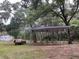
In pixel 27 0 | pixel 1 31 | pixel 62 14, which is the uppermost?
pixel 27 0

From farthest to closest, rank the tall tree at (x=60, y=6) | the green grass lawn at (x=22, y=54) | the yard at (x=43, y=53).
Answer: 1. the tall tree at (x=60, y=6)
2. the green grass lawn at (x=22, y=54)
3. the yard at (x=43, y=53)

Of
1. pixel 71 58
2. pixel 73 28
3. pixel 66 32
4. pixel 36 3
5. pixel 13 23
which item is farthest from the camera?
pixel 13 23

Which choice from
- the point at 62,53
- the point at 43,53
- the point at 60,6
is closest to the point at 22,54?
the point at 43,53

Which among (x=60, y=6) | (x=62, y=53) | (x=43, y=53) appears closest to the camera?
Result: (x=62, y=53)

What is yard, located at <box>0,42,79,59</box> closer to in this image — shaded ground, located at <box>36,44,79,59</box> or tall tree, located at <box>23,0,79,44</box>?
shaded ground, located at <box>36,44,79,59</box>

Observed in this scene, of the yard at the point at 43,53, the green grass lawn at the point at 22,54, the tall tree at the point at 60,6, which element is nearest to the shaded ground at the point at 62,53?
the yard at the point at 43,53

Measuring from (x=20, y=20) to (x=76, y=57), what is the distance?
1239 inches

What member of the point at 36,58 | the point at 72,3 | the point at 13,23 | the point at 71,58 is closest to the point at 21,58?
the point at 36,58

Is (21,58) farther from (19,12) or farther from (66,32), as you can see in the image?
(19,12)

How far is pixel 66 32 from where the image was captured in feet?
84.1

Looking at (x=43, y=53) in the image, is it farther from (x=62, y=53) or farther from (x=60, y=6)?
(x=60, y=6)

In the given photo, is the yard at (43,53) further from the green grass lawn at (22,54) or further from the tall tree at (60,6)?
the tall tree at (60,6)

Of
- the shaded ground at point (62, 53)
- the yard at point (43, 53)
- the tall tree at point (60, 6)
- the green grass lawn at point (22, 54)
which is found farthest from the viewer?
the tall tree at point (60, 6)

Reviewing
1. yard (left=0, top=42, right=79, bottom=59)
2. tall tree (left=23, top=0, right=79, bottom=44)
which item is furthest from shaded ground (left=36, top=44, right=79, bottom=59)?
tall tree (left=23, top=0, right=79, bottom=44)
